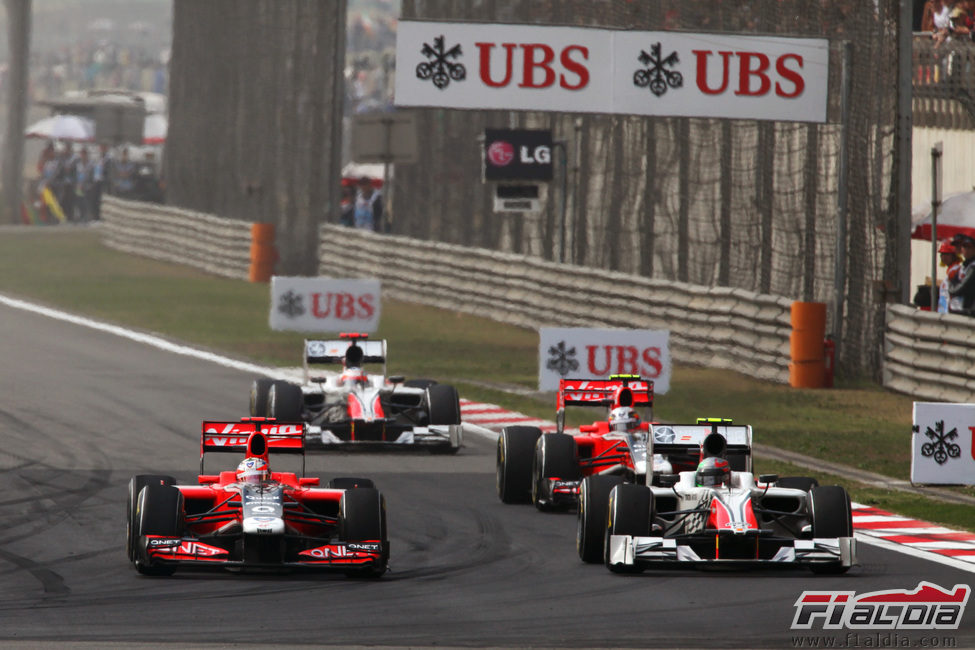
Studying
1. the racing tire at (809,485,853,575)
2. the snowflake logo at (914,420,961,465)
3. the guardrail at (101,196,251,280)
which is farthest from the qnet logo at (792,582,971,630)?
the guardrail at (101,196,251,280)

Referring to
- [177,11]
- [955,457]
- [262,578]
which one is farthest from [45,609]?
[177,11]

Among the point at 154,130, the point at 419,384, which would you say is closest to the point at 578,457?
the point at 419,384

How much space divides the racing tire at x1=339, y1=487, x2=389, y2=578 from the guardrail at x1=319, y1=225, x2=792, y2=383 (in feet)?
43.7

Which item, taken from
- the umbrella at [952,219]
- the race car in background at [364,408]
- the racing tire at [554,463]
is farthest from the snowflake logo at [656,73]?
the racing tire at [554,463]

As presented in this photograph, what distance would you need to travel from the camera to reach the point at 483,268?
32.8 metres

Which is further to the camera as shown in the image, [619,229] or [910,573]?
[619,229]

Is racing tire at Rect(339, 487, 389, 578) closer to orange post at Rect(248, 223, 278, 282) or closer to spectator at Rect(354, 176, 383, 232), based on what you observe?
orange post at Rect(248, 223, 278, 282)

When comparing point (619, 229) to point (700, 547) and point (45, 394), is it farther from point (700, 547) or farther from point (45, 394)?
point (700, 547)

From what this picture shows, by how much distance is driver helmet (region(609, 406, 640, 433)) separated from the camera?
1501 cm

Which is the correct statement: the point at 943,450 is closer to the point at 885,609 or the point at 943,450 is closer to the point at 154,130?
the point at 885,609

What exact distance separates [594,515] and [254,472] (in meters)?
2.16

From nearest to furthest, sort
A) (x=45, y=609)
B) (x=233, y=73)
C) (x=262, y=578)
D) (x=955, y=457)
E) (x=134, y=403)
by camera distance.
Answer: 1. (x=45, y=609)
2. (x=262, y=578)
3. (x=955, y=457)
4. (x=134, y=403)
5. (x=233, y=73)

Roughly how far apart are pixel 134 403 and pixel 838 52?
1056cm

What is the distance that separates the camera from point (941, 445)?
53.4ft
